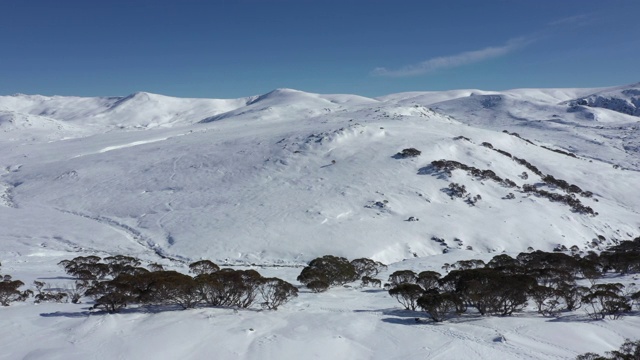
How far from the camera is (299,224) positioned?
51.4 meters

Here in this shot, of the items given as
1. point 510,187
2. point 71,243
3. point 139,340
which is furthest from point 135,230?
point 510,187

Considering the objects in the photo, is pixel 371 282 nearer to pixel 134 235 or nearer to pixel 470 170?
pixel 134 235

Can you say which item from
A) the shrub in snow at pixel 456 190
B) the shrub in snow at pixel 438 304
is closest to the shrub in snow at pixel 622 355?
the shrub in snow at pixel 438 304

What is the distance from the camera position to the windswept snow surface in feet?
64.3

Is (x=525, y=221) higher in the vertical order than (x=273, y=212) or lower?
lower

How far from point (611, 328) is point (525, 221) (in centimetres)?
3738

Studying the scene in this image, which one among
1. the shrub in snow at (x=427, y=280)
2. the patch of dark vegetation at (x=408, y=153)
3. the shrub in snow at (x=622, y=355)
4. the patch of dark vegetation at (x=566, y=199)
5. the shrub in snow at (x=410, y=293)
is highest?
the patch of dark vegetation at (x=408, y=153)

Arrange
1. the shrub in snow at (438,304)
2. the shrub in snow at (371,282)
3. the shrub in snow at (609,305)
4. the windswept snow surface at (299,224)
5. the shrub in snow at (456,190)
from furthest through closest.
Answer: the shrub in snow at (456,190)
the shrub in snow at (371,282)
the shrub in snow at (609,305)
the shrub in snow at (438,304)
the windswept snow surface at (299,224)

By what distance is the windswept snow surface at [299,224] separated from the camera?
1961cm

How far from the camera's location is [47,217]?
184 feet

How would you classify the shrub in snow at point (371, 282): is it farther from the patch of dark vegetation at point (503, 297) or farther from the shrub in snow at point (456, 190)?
the shrub in snow at point (456, 190)

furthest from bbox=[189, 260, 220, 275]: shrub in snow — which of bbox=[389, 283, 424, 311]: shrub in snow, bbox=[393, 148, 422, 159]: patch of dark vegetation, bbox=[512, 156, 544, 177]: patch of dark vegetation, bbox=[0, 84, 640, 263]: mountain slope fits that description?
bbox=[512, 156, 544, 177]: patch of dark vegetation

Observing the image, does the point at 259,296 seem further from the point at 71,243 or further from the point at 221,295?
the point at 71,243

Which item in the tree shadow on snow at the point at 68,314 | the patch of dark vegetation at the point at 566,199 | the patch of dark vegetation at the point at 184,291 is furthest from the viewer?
the patch of dark vegetation at the point at 566,199
